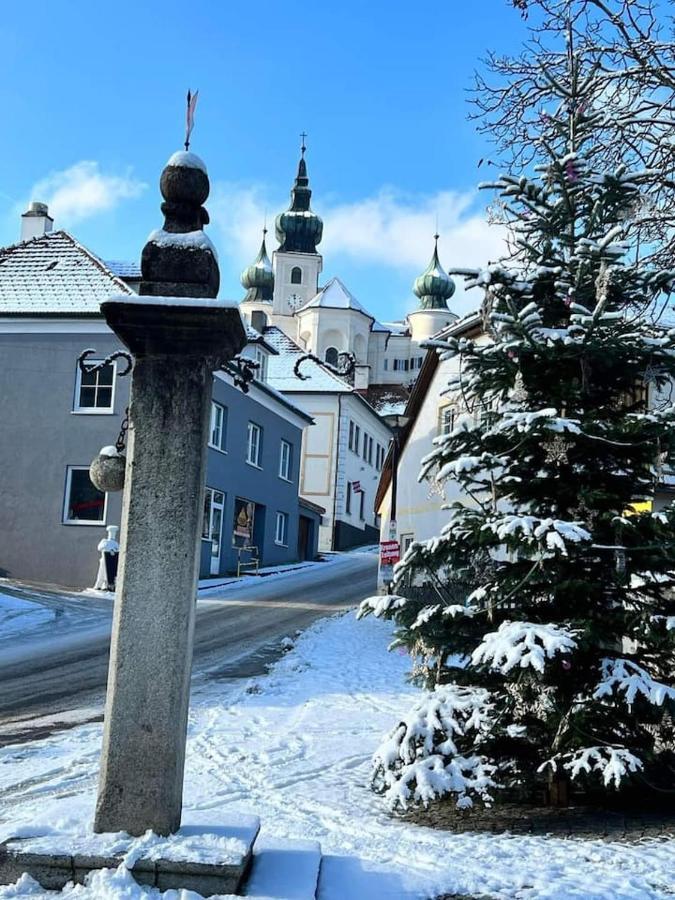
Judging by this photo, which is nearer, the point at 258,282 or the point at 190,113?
the point at 190,113

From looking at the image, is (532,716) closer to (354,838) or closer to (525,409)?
(354,838)

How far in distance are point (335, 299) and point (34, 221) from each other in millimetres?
42616

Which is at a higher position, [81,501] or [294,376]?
[294,376]

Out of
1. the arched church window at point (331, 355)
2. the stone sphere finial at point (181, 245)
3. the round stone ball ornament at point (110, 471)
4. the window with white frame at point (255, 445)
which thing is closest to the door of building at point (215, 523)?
the window with white frame at point (255, 445)

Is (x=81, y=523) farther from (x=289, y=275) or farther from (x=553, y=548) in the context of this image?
(x=289, y=275)

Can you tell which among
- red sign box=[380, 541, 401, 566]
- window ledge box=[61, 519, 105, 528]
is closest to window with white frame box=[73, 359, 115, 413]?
window ledge box=[61, 519, 105, 528]

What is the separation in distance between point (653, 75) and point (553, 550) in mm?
6635

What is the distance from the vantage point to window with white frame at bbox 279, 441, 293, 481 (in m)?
37.0

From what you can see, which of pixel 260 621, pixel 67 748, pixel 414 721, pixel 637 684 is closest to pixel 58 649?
pixel 260 621

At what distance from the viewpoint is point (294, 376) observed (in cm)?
5022

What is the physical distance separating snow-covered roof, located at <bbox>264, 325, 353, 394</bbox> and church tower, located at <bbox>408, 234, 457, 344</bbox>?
30.3 meters

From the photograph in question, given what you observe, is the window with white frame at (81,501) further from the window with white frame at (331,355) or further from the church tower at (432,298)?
the church tower at (432,298)

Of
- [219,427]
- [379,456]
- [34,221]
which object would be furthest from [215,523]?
[379,456]

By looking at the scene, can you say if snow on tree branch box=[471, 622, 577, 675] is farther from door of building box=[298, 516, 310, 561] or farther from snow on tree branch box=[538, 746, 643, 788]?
door of building box=[298, 516, 310, 561]
